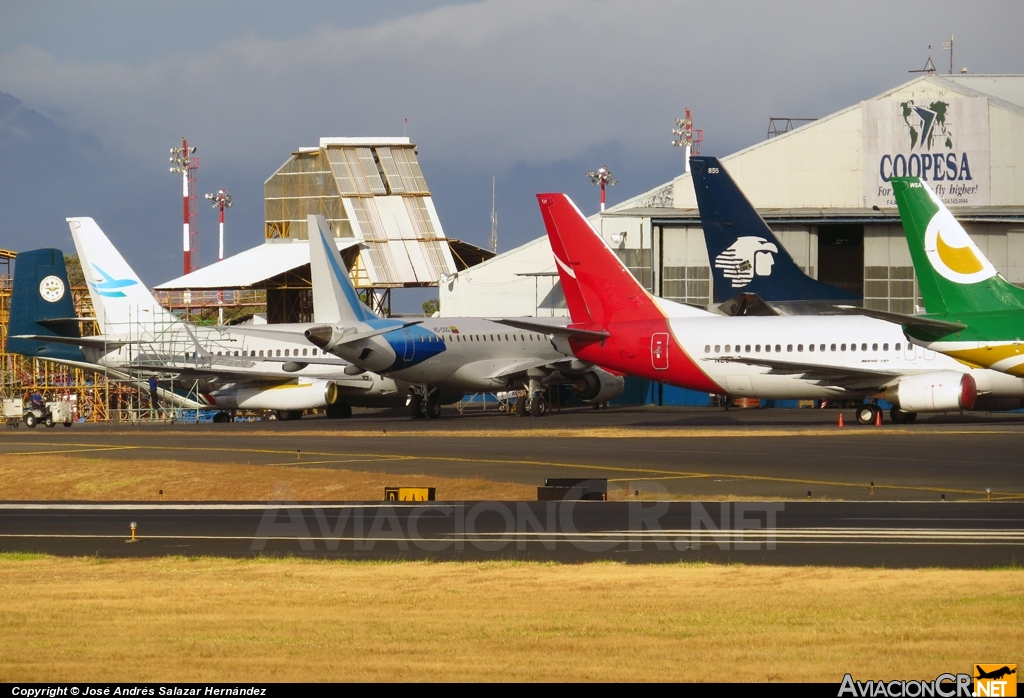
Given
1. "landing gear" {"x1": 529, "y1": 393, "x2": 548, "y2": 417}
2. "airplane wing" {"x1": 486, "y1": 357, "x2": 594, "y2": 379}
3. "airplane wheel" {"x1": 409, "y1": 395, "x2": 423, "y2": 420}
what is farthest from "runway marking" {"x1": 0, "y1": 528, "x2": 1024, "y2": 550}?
"airplane wheel" {"x1": 409, "y1": 395, "x2": 423, "y2": 420}

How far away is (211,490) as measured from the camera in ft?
90.9

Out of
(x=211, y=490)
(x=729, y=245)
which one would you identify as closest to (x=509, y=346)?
(x=729, y=245)

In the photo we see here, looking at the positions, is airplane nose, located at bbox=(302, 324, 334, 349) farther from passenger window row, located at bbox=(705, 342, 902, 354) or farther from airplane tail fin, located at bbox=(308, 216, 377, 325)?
passenger window row, located at bbox=(705, 342, 902, 354)

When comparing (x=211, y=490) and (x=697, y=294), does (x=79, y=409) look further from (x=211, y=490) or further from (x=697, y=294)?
(x=211, y=490)

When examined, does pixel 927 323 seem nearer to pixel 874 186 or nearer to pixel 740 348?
pixel 740 348

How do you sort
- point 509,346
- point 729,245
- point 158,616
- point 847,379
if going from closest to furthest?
point 158,616 < point 847,379 < point 729,245 < point 509,346

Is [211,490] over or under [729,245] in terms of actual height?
under

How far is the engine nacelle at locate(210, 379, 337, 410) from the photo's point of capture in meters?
58.1

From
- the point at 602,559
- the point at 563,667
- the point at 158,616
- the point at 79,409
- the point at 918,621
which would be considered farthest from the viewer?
the point at 79,409

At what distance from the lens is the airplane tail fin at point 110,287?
2557 inches

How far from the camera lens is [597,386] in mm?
58125

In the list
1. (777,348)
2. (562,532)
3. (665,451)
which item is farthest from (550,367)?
(562,532)

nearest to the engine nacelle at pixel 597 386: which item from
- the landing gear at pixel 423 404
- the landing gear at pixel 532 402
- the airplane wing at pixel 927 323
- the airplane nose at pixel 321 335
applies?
the landing gear at pixel 532 402

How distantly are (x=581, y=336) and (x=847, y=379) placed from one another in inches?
372
